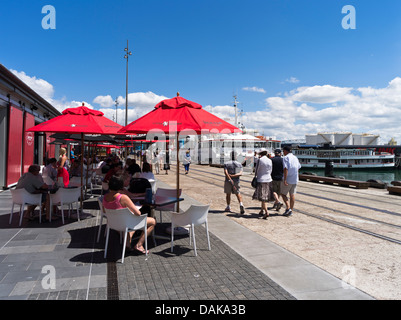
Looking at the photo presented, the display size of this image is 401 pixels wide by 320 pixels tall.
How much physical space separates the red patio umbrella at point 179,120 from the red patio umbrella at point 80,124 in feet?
3.81

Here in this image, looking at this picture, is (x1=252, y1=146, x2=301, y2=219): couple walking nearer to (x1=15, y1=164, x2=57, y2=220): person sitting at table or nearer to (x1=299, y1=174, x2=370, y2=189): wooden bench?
(x1=15, y1=164, x2=57, y2=220): person sitting at table

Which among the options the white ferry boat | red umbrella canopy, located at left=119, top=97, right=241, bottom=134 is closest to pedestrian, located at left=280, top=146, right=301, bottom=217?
red umbrella canopy, located at left=119, top=97, right=241, bottom=134

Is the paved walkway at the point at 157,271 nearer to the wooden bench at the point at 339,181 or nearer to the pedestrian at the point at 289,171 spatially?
the pedestrian at the point at 289,171

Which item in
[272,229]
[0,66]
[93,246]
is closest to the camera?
[93,246]

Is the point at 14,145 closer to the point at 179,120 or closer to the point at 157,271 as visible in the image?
the point at 179,120

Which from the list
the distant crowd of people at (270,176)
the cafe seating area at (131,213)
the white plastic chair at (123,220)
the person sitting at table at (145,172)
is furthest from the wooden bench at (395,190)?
the white plastic chair at (123,220)

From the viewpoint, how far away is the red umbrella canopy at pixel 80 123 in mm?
6199

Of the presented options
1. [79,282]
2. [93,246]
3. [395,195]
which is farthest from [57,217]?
[395,195]

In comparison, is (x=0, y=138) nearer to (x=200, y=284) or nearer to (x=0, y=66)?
(x=0, y=66)

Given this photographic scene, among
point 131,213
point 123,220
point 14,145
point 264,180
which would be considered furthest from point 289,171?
point 14,145

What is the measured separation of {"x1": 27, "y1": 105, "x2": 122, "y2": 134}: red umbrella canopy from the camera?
620cm

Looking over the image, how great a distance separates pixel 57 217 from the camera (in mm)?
7043

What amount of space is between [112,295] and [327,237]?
178 inches
